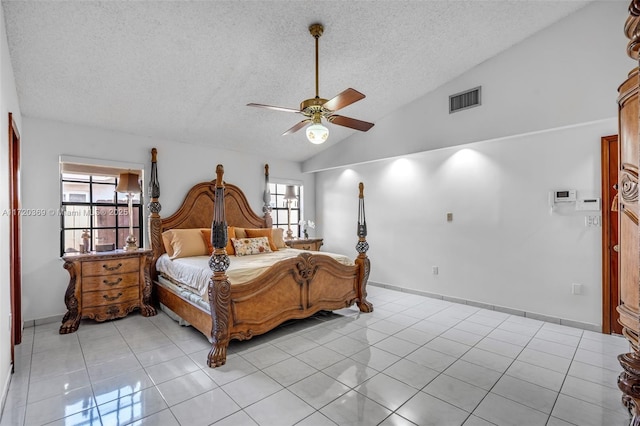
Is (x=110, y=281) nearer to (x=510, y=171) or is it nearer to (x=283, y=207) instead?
(x=283, y=207)

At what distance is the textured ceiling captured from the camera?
2607mm

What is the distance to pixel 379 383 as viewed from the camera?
7.84 ft

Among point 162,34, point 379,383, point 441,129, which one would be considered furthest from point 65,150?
point 441,129

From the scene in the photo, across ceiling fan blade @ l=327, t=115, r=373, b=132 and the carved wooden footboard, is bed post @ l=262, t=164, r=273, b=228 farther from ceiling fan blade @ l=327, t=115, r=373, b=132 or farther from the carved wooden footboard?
ceiling fan blade @ l=327, t=115, r=373, b=132

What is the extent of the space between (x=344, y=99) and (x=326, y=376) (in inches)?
90.8

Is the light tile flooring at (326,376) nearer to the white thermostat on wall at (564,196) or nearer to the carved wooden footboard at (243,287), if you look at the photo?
the carved wooden footboard at (243,287)

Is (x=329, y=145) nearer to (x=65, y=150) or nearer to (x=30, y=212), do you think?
(x=65, y=150)

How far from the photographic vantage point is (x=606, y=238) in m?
3.42

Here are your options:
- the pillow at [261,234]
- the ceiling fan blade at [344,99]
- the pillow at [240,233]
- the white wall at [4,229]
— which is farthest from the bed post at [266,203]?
the white wall at [4,229]

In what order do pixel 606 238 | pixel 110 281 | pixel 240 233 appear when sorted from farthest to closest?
pixel 240 233
pixel 110 281
pixel 606 238

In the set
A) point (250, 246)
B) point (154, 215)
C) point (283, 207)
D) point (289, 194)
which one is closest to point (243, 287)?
point (250, 246)

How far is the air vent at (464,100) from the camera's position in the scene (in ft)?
13.3

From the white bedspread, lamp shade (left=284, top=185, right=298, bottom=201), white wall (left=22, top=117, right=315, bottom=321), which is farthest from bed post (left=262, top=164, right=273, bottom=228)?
the white bedspread

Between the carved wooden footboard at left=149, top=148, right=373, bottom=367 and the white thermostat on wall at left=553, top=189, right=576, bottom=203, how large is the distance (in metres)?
2.35
